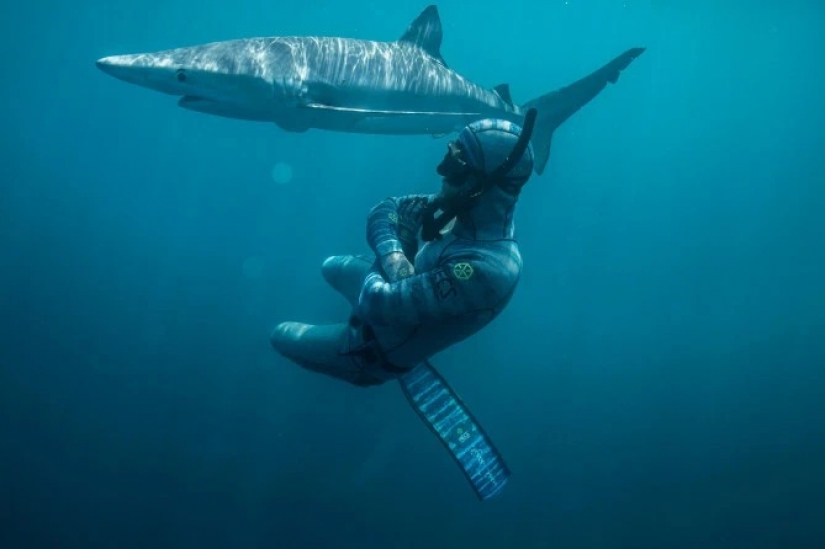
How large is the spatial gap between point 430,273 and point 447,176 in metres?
0.60

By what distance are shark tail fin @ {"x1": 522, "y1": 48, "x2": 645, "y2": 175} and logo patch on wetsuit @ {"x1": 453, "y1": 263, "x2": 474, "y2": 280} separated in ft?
22.2

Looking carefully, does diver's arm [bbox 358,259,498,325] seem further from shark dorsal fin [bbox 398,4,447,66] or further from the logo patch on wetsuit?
shark dorsal fin [bbox 398,4,447,66]

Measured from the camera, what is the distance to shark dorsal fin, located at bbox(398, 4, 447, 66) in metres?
8.57

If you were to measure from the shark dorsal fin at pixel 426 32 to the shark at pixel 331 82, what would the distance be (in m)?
0.02

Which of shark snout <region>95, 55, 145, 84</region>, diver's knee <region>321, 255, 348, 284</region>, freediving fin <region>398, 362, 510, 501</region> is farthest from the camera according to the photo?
shark snout <region>95, 55, 145, 84</region>

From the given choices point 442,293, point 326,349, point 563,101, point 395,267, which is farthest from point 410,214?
point 563,101

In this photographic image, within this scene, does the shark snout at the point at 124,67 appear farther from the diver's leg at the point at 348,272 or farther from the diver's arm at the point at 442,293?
the diver's arm at the point at 442,293

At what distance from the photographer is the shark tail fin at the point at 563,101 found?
9.12 metres

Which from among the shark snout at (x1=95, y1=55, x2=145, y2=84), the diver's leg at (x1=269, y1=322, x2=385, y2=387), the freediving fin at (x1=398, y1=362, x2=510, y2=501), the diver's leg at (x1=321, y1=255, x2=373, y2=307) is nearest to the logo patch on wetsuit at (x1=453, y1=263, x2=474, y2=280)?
the diver's leg at (x1=269, y1=322, x2=385, y2=387)

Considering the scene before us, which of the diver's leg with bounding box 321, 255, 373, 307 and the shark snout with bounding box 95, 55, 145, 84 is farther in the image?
the shark snout with bounding box 95, 55, 145, 84

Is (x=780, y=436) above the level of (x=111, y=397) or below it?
below

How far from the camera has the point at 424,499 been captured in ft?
39.7

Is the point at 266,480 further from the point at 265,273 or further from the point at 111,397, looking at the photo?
the point at 265,273

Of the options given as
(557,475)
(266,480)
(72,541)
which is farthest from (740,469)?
(72,541)
